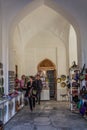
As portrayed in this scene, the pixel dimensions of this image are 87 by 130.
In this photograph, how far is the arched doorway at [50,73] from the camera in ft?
54.3

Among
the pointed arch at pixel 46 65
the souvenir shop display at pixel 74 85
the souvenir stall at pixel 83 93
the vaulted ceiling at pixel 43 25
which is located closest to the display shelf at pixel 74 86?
the souvenir shop display at pixel 74 85

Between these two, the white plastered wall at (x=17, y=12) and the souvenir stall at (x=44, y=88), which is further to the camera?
the souvenir stall at (x=44, y=88)

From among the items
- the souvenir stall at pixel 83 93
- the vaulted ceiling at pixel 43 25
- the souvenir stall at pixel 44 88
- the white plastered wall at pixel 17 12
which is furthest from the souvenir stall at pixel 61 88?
the white plastered wall at pixel 17 12

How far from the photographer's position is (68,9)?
948 cm

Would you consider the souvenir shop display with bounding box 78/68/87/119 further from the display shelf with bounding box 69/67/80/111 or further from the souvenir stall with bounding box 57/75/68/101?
the souvenir stall with bounding box 57/75/68/101

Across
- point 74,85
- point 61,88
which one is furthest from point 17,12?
point 61,88

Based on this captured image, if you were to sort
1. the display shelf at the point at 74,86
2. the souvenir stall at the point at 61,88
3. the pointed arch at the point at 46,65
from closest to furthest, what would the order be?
the display shelf at the point at 74,86 → the souvenir stall at the point at 61,88 → the pointed arch at the point at 46,65

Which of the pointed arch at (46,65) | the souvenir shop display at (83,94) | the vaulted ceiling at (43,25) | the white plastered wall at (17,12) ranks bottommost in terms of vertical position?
the souvenir shop display at (83,94)

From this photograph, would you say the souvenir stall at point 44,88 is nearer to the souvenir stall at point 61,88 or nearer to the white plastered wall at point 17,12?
the souvenir stall at point 61,88

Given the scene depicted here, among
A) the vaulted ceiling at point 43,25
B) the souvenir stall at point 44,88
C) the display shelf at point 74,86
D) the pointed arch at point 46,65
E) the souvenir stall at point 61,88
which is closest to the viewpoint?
the display shelf at point 74,86

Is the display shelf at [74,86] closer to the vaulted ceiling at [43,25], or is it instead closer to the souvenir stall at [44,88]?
the vaulted ceiling at [43,25]

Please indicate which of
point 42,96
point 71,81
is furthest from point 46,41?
point 71,81

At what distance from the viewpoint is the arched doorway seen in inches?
651

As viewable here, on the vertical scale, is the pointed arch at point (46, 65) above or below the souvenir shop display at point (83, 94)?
above
